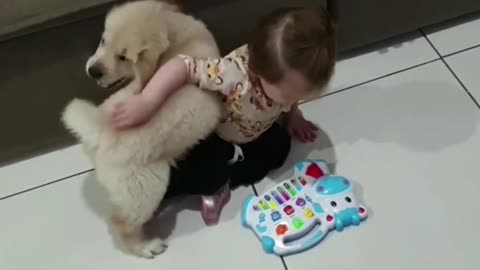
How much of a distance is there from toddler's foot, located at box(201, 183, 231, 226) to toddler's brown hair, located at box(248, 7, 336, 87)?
12.4 inches

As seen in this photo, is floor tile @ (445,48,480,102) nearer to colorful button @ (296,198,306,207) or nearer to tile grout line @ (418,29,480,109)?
tile grout line @ (418,29,480,109)

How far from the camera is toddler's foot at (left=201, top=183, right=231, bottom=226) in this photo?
125 cm

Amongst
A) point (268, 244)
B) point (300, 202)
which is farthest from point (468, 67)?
point (268, 244)

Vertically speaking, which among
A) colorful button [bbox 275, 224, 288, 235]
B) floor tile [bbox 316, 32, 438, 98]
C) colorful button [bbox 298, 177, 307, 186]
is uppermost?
floor tile [bbox 316, 32, 438, 98]

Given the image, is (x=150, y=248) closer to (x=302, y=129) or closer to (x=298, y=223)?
(x=298, y=223)

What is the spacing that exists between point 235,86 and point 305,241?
1.05 feet

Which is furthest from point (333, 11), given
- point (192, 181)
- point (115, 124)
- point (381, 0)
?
point (115, 124)

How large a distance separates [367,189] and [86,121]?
56 cm

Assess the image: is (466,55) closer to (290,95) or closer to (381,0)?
(381,0)

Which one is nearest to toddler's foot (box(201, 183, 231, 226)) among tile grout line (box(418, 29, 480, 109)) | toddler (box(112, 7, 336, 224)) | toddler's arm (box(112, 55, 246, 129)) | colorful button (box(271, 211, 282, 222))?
toddler (box(112, 7, 336, 224))

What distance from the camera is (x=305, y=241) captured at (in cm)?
122

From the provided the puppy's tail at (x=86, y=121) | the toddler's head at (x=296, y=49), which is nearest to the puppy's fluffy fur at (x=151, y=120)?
the puppy's tail at (x=86, y=121)

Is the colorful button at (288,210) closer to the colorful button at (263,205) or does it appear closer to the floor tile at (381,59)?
the colorful button at (263,205)

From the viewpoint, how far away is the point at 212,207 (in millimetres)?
1248
